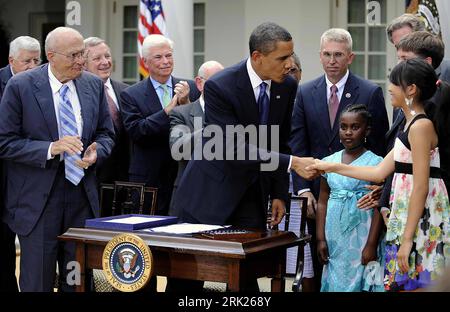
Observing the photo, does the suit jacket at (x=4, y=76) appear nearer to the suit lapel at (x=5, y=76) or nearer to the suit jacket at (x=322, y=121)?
the suit lapel at (x=5, y=76)

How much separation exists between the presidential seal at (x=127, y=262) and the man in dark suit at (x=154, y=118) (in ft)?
6.55

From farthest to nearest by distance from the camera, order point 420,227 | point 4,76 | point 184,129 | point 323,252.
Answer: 1. point 4,76
2. point 184,129
3. point 323,252
4. point 420,227

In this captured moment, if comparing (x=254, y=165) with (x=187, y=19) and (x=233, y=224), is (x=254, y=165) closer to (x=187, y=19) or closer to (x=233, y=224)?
(x=233, y=224)

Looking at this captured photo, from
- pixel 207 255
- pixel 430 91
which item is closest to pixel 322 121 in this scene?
pixel 430 91

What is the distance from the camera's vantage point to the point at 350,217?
4824 millimetres

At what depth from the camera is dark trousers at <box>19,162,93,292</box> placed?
463 centimetres

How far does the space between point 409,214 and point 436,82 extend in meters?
0.74

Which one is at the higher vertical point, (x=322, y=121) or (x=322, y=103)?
(x=322, y=103)

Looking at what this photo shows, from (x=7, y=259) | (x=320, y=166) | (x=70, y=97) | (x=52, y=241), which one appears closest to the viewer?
(x=320, y=166)

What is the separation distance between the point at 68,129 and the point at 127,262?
1.40 meters

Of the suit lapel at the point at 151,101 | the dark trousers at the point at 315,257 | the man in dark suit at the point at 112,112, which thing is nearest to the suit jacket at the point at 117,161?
the man in dark suit at the point at 112,112

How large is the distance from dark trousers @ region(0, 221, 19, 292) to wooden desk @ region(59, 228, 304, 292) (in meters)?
1.92

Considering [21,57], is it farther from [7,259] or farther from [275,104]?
[275,104]

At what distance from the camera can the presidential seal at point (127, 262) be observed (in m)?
3.55
